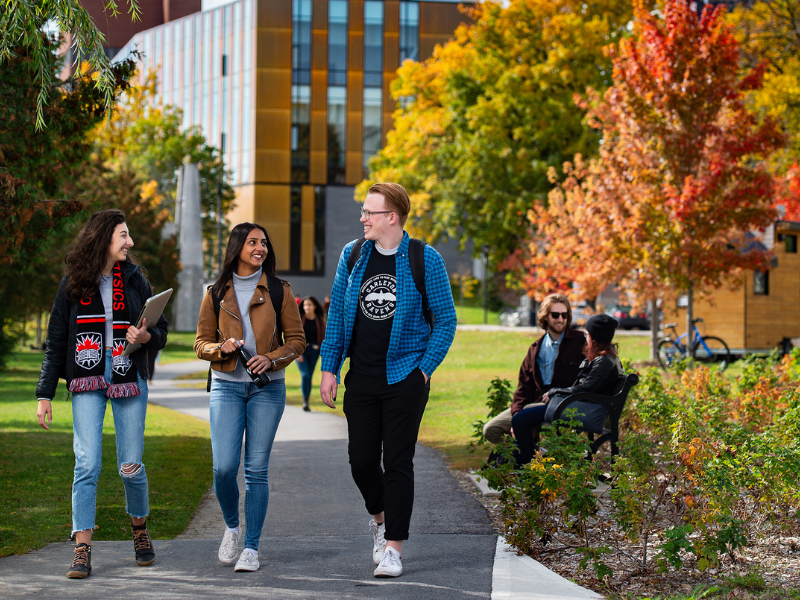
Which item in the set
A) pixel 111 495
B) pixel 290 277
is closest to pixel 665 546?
pixel 111 495

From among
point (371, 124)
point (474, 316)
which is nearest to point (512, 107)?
point (474, 316)

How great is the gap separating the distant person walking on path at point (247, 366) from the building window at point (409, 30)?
5601 cm

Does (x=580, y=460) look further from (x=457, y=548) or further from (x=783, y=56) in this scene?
(x=783, y=56)

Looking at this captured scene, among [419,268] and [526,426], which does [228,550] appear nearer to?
[419,268]

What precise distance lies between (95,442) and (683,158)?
15.1m

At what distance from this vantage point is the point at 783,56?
86.9 feet

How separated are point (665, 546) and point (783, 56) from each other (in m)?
25.4

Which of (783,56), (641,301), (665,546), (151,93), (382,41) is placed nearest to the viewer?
(665,546)

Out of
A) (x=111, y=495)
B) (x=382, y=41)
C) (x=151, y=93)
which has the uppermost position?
(x=382, y=41)

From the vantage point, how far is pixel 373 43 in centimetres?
5906

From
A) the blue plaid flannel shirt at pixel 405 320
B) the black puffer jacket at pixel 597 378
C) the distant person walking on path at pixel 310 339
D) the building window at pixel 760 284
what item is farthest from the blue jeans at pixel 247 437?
the building window at pixel 760 284

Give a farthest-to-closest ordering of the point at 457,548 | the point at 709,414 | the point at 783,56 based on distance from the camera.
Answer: the point at 783,56
the point at 709,414
the point at 457,548

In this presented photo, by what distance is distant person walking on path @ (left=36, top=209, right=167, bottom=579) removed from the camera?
4.86 m

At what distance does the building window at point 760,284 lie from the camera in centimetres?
2225
